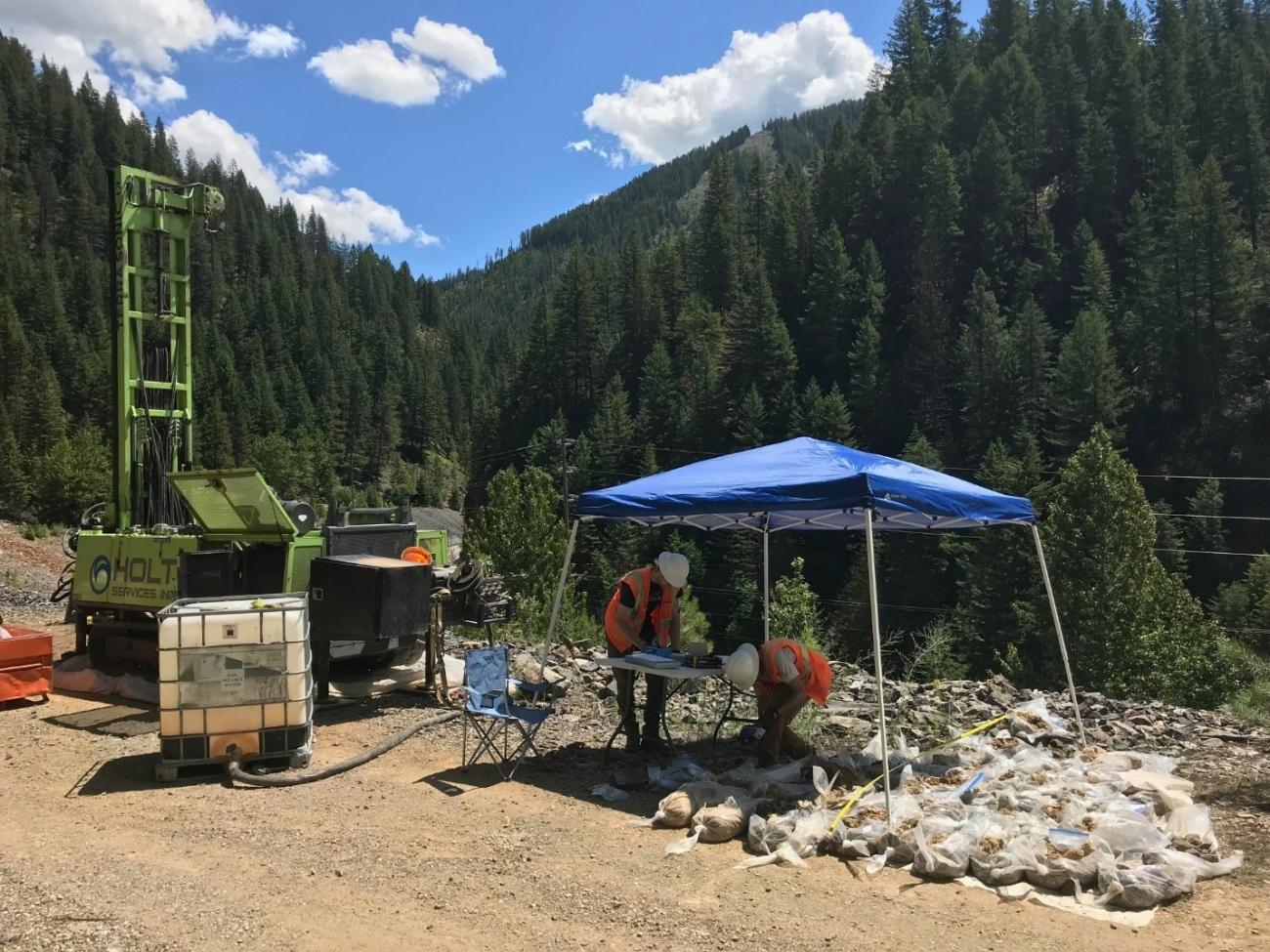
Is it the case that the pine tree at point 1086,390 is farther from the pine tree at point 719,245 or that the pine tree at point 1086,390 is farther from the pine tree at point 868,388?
the pine tree at point 719,245

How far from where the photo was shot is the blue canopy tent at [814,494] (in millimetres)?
6273

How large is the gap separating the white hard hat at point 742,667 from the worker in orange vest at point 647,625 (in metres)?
0.84

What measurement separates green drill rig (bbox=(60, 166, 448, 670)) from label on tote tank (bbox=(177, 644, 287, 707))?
2199mm

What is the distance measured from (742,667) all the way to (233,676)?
11.9 feet

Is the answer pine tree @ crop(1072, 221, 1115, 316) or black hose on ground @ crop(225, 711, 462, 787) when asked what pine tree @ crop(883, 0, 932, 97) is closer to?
pine tree @ crop(1072, 221, 1115, 316)

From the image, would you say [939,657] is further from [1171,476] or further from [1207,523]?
[1207,523]

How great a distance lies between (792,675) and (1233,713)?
246 inches

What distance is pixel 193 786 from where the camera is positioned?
6.45 metres

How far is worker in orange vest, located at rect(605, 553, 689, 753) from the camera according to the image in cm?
726

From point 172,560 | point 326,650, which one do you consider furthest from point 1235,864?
point 172,560

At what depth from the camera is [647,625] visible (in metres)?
7.45

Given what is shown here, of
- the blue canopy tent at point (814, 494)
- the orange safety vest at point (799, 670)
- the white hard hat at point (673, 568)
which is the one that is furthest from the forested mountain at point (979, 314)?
the white hard hat at point (673, 568)

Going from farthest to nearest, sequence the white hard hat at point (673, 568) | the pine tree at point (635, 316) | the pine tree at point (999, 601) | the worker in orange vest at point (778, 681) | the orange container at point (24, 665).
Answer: the pine tree at point (635, 316) → the pine tree at point (999, 601) → the orange container at point (24, 665) → the white hard hat at point (673, 568) → the worker in orange vest at point (778, 681)

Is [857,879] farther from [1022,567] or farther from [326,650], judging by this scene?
[1022,567]
